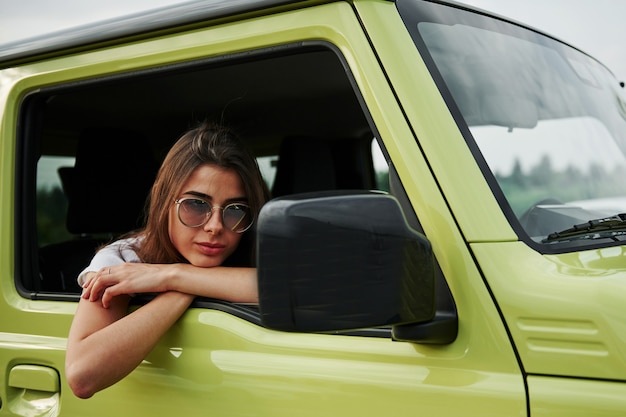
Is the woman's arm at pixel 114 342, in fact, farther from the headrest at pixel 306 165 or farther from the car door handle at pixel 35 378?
the headrest at pixel 306 165

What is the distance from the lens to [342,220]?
1289mm

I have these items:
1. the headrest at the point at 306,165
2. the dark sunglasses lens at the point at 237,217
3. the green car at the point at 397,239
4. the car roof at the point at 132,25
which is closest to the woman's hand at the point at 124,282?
the green car at the point at 397,239

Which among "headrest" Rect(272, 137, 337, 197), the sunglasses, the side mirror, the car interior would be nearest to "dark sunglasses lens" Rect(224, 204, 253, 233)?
the sunglasses

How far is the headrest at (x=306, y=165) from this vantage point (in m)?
3.37

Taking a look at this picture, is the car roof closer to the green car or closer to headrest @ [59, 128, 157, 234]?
the green car

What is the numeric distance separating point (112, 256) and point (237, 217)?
358 mm

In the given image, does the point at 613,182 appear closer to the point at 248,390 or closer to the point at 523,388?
the point at 523,388

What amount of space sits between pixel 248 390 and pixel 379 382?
12.4 inches

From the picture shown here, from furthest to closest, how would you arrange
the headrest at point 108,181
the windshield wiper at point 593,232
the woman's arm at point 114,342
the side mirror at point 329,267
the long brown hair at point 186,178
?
the headrest at point 108,181 → the long brown hair at point 186,178 → the woman's arm at point 114,342 → the windshield wiper at point 593,232 → the side mirror at point 329,267

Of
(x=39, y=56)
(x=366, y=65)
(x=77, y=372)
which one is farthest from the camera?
(x=39, y=56)

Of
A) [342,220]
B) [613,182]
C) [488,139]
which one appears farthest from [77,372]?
[613,182]

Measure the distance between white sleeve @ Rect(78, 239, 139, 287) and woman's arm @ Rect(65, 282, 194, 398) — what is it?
0.71 feet

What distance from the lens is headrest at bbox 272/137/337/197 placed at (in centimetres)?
337

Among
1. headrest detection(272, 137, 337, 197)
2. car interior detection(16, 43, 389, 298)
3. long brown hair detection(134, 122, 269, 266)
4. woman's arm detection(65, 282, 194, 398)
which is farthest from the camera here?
headrest detection(272, 137, 337, 197)
